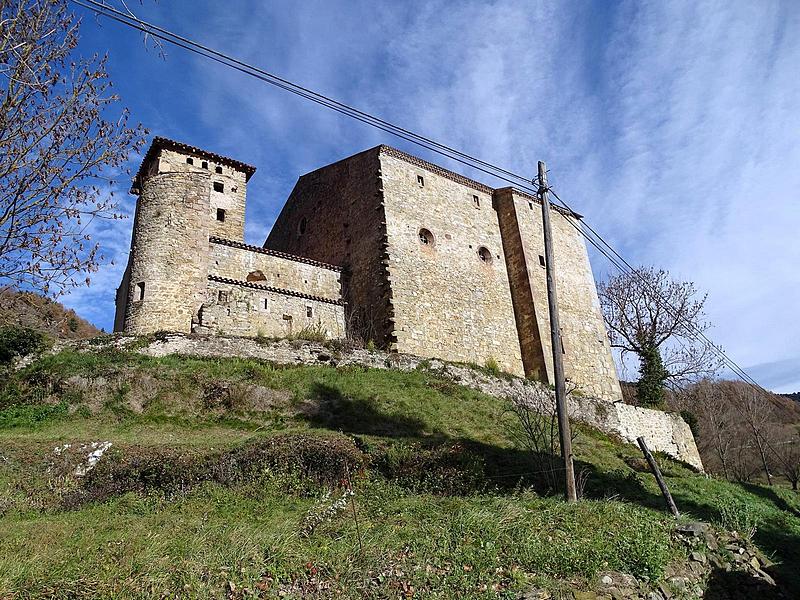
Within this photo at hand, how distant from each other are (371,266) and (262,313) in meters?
5.66

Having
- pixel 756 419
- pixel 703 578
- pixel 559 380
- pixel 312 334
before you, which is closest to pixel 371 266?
pixel 312 334

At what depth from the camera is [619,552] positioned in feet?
26.5

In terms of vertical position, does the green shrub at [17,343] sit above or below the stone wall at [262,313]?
below

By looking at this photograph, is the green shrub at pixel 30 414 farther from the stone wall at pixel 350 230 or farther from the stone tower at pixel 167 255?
the stone wall at pixel 350 230

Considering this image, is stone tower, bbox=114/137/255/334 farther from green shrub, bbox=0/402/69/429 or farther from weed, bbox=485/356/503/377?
weed, bbox=485/356/503/377

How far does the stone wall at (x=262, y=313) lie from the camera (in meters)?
19.3

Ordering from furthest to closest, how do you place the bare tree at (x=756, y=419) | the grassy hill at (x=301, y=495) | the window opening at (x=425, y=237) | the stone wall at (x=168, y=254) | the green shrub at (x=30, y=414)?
the bare tree at (x=756, y=419), the window opening at (x=425, y=237), the stone wall at (x=168, y=254), the green shrub at (x=30, y=414), the grassy hill at (x=301, y=495)

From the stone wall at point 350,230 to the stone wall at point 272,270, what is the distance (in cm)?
94

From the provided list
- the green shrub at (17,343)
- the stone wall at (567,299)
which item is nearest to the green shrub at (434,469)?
the green shrub at (17,343)

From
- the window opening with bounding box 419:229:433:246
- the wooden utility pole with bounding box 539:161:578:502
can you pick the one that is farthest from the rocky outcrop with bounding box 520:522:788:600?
the window opening with bounding box 419:229:433:246

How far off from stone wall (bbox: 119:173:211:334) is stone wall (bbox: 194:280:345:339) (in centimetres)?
60

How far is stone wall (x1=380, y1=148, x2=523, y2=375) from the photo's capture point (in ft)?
76.1

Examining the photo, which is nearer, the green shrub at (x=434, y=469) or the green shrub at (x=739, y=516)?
the green shrub at (x=434, y=469)

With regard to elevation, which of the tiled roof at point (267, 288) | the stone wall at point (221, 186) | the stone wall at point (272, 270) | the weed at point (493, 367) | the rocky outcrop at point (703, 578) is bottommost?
the rocky outcrop at point (703, 578)
